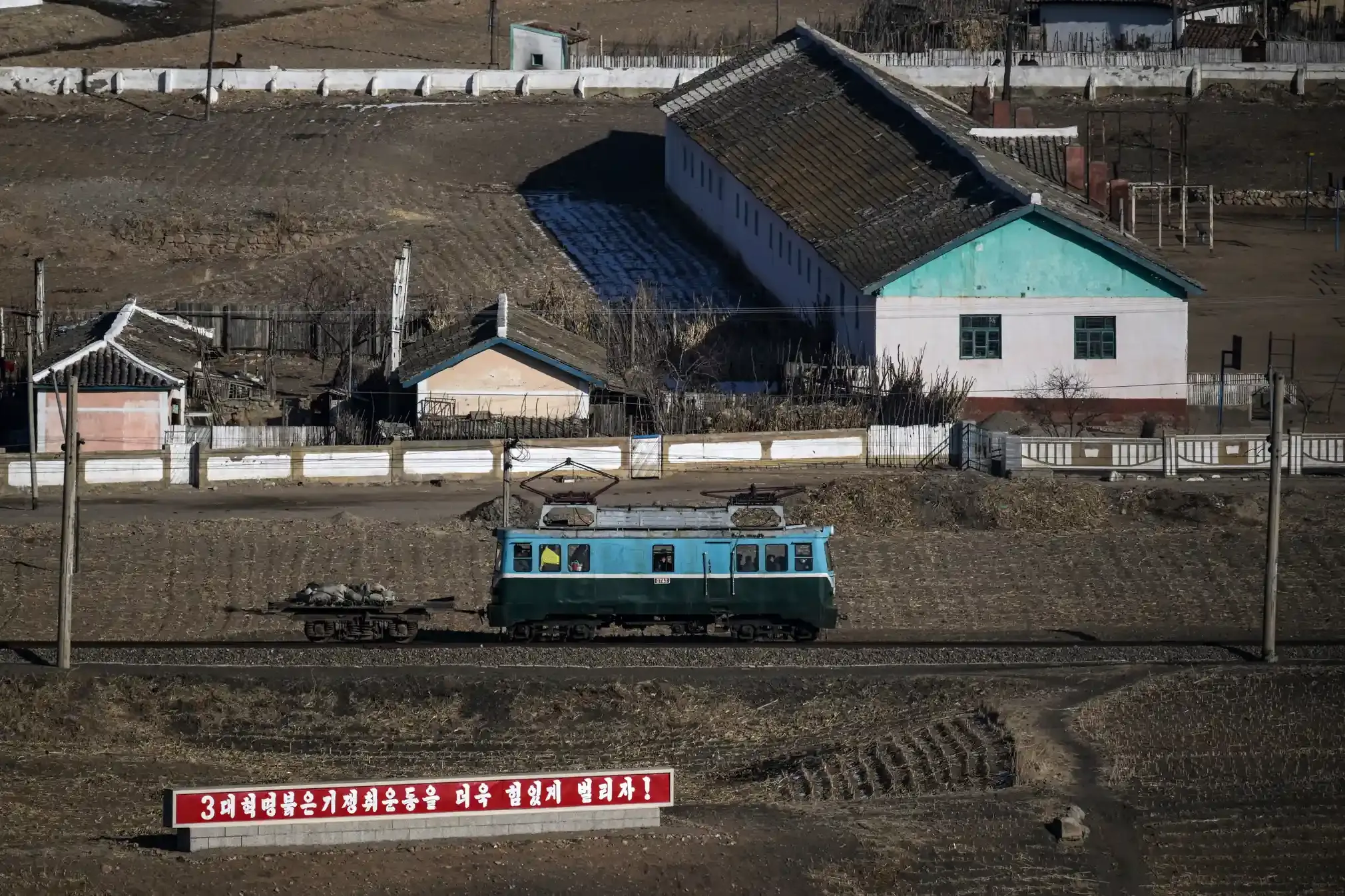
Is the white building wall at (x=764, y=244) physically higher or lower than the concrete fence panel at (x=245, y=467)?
higher

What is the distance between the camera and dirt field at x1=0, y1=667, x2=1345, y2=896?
84.4 ft

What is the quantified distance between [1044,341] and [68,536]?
28.2 metres

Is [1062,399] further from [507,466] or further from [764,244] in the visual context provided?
[507,466]

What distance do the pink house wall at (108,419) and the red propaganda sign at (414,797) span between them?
2614cm

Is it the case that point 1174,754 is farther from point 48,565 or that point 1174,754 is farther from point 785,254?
point 785,254

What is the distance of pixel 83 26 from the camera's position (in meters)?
97.1

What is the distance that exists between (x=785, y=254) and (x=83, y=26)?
161ft

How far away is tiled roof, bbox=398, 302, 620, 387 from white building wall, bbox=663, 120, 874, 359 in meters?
6.50

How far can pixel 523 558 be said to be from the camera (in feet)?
115

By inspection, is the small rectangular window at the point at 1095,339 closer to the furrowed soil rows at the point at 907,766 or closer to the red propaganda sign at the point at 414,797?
the furrowed soil rows at the point at 907,766

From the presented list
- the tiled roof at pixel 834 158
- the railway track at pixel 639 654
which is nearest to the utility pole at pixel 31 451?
the railway track at pixel 639 654

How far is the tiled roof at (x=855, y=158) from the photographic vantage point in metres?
55.2

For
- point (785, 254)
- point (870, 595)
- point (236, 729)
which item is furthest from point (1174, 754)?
point (785, 254)

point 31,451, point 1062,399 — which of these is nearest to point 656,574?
point 31,451
